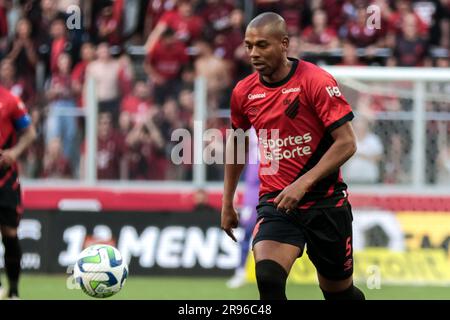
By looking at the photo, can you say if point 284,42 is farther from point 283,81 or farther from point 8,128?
point 8,128

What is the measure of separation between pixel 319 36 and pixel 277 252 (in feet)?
30.4

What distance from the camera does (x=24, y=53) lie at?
16297 millimetres

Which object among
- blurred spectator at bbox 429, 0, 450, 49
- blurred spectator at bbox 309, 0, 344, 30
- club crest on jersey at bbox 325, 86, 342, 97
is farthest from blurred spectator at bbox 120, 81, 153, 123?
club crest on jersey at bbox 325, 86, 342, 97

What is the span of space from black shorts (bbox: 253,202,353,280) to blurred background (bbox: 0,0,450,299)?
5.08 metres

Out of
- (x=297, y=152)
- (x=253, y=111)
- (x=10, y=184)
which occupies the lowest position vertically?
(x=10, y=184)

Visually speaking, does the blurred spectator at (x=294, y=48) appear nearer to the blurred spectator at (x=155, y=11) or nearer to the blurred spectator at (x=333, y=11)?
the blurred spectator at (x=333, y=11)

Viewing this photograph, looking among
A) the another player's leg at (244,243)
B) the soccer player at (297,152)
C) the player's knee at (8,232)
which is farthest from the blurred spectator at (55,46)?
the soccer player at (297,152)

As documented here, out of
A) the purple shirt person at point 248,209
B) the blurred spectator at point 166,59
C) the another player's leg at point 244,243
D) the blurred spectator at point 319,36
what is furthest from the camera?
the blurred spectator at point 319,36

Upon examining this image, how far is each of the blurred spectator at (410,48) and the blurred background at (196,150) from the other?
0.07 ft

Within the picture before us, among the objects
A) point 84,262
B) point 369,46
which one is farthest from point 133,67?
point 84,262

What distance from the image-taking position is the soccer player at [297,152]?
23.2 ft

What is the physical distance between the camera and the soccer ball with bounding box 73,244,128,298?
322 inches

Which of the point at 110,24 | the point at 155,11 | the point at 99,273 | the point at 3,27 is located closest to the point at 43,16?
the point at 3,27

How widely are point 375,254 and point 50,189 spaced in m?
4.43
